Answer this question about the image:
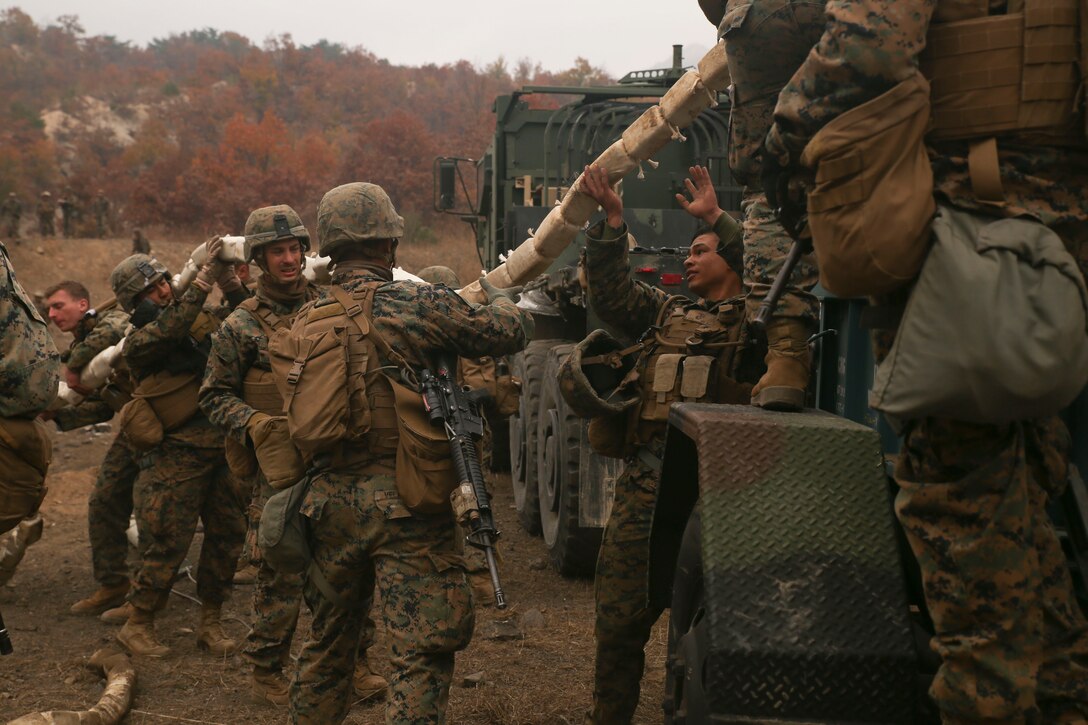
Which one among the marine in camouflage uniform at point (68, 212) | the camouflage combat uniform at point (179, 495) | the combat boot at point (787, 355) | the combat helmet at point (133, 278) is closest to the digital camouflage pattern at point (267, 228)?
the camouflage combat uniform at point (179, 495)

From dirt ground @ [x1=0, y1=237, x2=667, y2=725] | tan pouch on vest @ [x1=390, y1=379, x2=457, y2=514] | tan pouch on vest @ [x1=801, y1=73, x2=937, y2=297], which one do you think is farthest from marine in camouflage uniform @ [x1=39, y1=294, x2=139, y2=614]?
tan pouch on vest @ [x1=801, y1=73, x2=937, y2=297]

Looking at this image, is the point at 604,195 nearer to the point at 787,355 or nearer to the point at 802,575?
the point at 787,355

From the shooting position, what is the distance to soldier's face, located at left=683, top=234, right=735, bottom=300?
441 cm

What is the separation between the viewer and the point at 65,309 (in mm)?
6859

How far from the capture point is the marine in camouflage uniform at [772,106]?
304 cm

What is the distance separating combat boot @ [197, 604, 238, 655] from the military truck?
6.46 feet

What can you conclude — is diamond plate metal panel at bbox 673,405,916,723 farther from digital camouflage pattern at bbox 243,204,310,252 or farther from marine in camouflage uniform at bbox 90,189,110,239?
marine in camouflage uniform at bbox 90,189,110,239

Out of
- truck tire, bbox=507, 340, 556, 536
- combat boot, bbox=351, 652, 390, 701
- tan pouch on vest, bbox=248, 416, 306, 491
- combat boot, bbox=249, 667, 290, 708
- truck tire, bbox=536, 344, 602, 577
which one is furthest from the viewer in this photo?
truck tire, bbox=507, 340, 556, 536

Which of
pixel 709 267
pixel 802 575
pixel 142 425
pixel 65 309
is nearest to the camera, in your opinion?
pixel 802 575

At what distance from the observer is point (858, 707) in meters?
1.97

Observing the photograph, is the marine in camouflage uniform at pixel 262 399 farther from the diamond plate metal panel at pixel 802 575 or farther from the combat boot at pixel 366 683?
the diamond plate metal panel at pixel 802 575

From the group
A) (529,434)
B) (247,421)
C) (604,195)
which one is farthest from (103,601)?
(604,195)

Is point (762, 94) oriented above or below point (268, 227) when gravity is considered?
above

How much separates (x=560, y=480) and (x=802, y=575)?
506 centimetres
